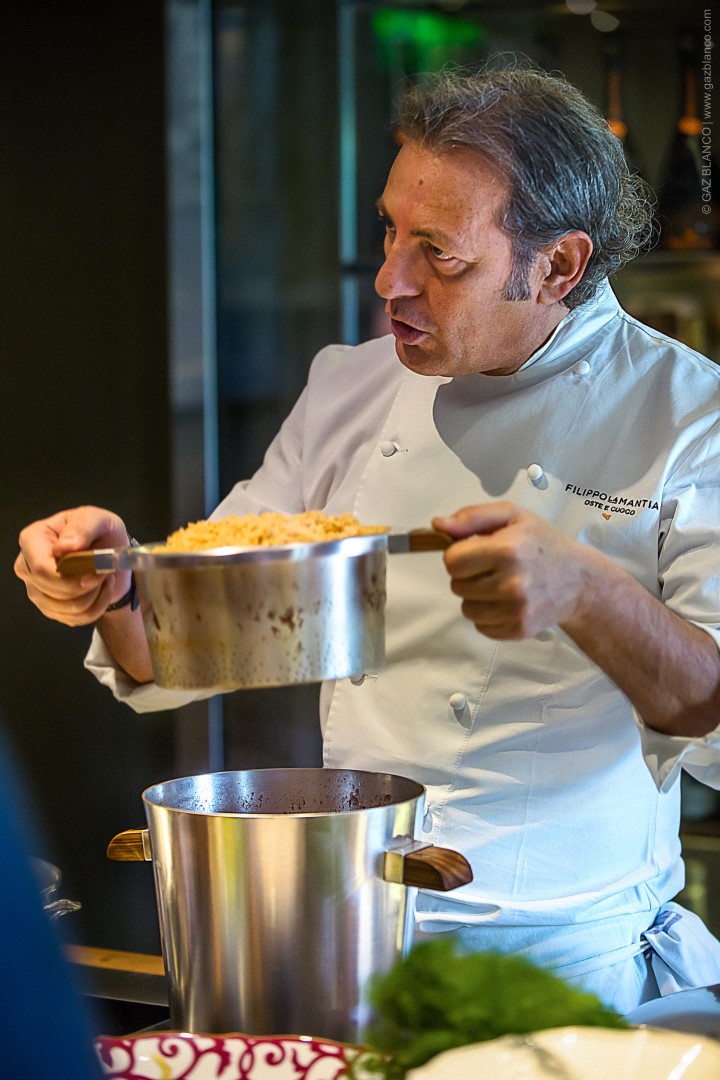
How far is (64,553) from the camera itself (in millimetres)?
1164

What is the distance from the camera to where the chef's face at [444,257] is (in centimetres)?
127

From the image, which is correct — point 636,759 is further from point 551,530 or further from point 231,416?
point 231,416

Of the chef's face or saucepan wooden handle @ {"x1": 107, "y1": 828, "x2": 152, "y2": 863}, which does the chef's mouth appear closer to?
the chef's face

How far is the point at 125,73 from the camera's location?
248cm

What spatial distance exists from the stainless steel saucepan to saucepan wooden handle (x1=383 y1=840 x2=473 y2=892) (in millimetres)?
128

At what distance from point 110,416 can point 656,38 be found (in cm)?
125

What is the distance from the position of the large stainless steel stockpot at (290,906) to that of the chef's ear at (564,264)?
0.65 meters

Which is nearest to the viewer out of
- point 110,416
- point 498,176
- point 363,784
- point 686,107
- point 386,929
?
point 386,929

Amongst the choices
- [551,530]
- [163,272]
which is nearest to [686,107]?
[163,272]

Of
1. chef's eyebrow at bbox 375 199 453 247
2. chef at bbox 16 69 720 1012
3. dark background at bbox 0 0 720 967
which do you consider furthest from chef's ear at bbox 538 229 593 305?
dark background at bbox 0 0 720 967

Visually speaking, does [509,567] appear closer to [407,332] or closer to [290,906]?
[290,906]

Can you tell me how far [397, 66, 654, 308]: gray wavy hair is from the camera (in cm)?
128

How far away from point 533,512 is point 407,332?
23 cm

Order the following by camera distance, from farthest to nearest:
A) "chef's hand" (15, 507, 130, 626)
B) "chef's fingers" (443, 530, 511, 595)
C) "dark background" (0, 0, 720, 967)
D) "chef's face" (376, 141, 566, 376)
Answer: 1. "dark background" (0, 0, 720, 967)
2. "chef's face" (376, 141, 566, 376)
3. "chef's hand" (15, 507, 130, 626)
4. "chef's fingers" (443, 530, 511, 595)
